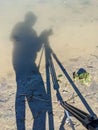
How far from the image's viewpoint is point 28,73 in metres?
7.36

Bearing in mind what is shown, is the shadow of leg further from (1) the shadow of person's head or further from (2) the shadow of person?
(1) the shadow of person's head

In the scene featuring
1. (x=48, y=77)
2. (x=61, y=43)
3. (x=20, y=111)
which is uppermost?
(x=61, y=43)

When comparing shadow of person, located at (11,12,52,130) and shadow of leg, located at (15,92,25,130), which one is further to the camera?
shadow of person, located at (11,12,52,130)

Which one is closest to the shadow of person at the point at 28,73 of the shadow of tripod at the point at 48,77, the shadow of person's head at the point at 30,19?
the shadow of person's head at the point at 30,19

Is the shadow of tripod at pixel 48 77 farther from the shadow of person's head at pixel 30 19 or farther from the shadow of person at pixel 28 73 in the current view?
the shadow of person's head at pixel 30 19

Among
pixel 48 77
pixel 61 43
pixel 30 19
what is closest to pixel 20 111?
pixel 48 77

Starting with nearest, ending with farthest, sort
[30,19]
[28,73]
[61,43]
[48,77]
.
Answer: [48,77], [28,73], [61,43], [30,19]

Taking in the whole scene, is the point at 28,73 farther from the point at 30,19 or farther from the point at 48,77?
the point at 30,19

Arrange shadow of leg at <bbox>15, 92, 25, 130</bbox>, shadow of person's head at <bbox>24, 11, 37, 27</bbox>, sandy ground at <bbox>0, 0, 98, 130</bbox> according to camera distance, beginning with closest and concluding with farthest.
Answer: shadow of leg at <bbox>15, 92, 25, 130</bbox>
sandy ground at <bbox>0, 0, 98, 130</bbox>
shadow of person's head at <bbox>24, 11, 37, 27</bbox>

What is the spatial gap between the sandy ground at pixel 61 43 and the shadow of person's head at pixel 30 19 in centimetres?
15

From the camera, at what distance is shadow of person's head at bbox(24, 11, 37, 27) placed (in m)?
9.37

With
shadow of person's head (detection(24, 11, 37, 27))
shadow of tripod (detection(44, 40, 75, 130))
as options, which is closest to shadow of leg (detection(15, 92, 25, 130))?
shadow of tripod (detection(44, 40, 75, 130))

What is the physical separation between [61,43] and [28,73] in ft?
5.18

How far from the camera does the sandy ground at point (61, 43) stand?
6.42m
